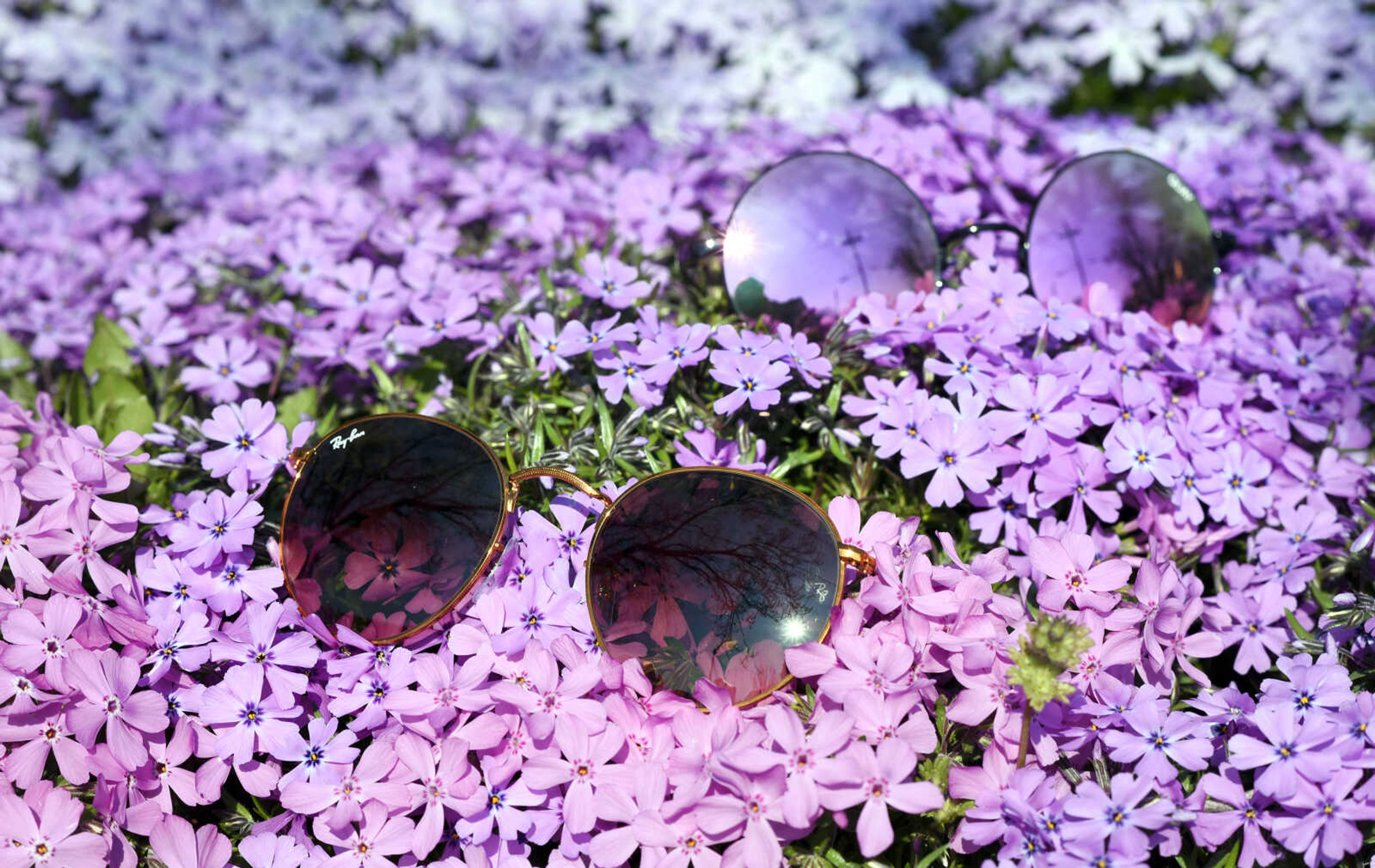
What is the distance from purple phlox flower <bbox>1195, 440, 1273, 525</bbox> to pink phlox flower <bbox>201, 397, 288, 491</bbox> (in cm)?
178

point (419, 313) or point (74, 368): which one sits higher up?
point (419, 313)

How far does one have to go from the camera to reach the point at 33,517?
1.62 metres

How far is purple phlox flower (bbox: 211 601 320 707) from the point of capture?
155cm

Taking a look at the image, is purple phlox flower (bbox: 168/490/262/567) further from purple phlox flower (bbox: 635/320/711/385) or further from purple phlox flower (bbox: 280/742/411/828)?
purple phlox flower (bbox: 635/320/711/385)

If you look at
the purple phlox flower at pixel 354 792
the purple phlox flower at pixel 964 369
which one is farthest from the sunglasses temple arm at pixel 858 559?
the purple phlox flower at pixel 354 792

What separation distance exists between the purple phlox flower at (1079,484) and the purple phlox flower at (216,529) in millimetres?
1436

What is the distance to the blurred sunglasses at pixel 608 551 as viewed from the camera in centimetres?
152

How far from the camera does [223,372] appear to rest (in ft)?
7.02

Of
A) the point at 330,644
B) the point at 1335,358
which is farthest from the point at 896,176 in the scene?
the point at 330,644

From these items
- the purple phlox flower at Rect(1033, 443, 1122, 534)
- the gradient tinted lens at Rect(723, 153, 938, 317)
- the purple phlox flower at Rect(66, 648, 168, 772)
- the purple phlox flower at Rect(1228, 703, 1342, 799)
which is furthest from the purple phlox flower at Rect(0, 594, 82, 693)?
the purple phlox flower at Rect(1228, 703, 1342, 799)

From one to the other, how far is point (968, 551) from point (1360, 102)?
3139 millimetres

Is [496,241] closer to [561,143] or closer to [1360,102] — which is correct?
[561,143]

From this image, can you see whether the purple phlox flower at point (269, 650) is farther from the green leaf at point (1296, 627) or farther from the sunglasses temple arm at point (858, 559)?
the green leaf at point (1296, 627)

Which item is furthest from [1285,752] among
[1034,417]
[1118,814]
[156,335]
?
[156,335]
